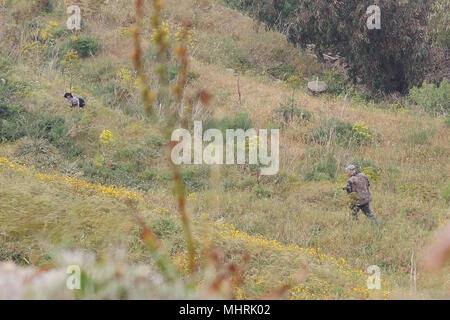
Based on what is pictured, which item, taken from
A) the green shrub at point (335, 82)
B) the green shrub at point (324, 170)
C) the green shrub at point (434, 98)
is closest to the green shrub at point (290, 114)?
the green shrub at point (324, 170)

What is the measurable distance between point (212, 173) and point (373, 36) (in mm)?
10008

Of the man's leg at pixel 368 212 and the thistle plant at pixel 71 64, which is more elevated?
the thistle plant at pixel 71 64

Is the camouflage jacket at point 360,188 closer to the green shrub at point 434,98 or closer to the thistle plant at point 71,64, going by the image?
the green shrub at point 434,98

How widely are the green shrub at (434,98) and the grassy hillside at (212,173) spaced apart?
0.83ft

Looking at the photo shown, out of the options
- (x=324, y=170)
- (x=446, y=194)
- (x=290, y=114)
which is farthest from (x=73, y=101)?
(x=446, y=194)

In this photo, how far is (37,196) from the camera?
7094mm

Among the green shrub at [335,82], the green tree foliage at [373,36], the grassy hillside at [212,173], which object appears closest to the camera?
the grassy hillside at [212,173]

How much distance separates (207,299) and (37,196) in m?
5.49

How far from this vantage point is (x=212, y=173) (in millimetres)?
9000

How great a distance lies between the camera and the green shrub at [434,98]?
47.2 ft

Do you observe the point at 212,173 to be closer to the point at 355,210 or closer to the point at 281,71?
the point at 355,210

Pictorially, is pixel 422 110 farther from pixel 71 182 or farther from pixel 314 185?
pixel 71 182

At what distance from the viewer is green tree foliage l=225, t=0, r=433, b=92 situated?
16.8 m

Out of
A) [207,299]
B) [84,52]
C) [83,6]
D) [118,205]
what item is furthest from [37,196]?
[83,6]
